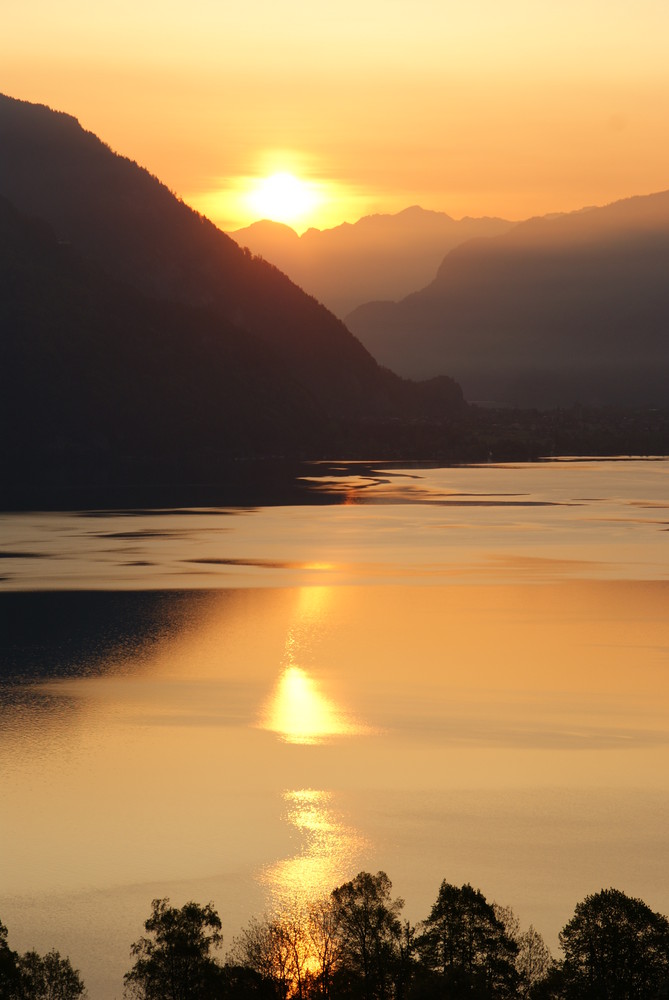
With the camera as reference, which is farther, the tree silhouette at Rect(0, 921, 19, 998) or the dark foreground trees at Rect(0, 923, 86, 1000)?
the dark foreground trees at Rect(0, 923, 86, 1000)

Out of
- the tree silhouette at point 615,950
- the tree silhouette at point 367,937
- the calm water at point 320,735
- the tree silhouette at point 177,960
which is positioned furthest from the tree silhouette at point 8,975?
the tree silhouette at point 615,950

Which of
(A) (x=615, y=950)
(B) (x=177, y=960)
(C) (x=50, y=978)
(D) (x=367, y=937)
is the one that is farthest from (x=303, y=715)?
(A) (x=615, y=950)

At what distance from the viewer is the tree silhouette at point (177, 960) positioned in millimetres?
19578

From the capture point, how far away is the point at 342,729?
35594 millimetres

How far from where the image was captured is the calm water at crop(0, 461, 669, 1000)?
25.0 meters

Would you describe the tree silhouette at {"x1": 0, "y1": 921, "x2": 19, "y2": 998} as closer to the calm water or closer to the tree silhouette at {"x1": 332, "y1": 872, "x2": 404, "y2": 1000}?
the calm water

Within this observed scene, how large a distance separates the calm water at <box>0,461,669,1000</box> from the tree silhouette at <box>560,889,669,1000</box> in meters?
2.70

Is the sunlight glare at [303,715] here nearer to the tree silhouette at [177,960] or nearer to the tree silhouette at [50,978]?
the tree silhouette at [177,960]

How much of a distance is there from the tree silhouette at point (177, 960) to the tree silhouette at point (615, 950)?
5.04 m

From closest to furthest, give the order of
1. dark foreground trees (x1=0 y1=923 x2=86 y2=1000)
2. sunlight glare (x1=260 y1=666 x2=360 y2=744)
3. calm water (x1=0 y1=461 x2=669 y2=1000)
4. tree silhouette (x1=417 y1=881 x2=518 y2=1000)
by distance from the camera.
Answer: tree silhouette (x1=417 y1=881 x2=518 y2=1000)
dark foreground trees (x1=0 y1=923 x2=86 y2=1000)
calm water (x1=0 y1=461 x2=669 y2=1000)
sunlight glare (x1=260 y1=666 x2=360 y2=744)

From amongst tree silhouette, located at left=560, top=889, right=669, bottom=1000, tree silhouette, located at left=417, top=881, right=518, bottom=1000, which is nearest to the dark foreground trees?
tree silhouette, located at left=417, top=881, right=518, bottom=1000

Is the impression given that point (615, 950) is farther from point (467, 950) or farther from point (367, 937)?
point (367, 937)

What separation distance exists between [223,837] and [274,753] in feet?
20.3

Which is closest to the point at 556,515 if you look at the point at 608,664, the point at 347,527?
the point at 347,527
